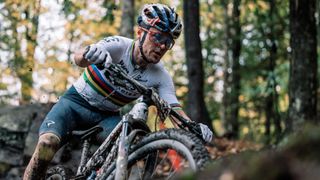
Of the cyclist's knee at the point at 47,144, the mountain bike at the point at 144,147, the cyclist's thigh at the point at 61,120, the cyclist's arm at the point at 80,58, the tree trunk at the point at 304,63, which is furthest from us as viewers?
the tree trunk at the point at 304,63

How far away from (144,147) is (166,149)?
24cm

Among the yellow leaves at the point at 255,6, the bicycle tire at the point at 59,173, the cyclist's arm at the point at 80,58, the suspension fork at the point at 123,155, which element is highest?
the cyclist's arm at the point at 80,58

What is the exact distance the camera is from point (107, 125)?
5.09 m

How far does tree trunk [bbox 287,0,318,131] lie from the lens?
27.2 feet

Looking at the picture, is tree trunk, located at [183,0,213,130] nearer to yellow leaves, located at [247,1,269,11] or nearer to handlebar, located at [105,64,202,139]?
yellow leaves, located at [247,1,269,11]

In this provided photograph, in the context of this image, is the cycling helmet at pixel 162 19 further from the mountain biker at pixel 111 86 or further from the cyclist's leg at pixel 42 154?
the cyclist's leg at pixel 42 154

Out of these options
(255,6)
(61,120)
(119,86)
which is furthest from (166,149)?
(255,6)

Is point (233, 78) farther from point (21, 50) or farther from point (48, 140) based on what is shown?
point (48, 140)

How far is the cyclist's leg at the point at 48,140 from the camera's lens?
15.3ft

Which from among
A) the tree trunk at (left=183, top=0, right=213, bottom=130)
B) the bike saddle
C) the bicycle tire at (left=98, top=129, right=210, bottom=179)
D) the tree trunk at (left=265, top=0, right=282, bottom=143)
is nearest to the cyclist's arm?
the bike saddle

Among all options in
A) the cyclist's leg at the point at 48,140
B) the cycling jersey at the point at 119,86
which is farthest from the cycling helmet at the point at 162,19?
the cyclist's leg at the point at 48,140

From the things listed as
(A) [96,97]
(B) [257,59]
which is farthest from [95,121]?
(B) [257,59]

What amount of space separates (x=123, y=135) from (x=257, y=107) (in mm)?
15667

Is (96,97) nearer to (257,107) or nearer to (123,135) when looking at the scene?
(123,135)
